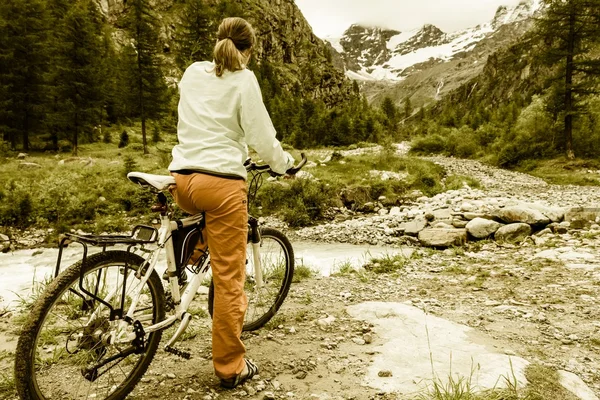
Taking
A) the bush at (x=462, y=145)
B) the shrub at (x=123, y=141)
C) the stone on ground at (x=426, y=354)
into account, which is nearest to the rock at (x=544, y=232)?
the stone on ground at (x=426, y=354)

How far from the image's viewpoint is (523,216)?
9.45 metres

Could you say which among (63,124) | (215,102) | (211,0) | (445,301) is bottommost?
(445,301)

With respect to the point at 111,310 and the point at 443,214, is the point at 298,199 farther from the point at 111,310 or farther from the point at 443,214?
the point at 111,310

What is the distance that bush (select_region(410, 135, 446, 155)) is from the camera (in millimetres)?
41344

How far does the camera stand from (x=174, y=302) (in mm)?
3209

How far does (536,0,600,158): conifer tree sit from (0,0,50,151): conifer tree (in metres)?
36.8

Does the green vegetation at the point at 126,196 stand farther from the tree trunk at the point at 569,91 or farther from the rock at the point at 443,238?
the tree trunk at the point at 569,91

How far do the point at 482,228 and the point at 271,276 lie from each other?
664 centimetres

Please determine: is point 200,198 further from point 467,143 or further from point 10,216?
point 467,143

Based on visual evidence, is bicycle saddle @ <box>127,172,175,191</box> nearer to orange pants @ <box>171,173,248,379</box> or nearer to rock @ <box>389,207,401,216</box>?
orange pants @ <box>171,173,248,379</box>

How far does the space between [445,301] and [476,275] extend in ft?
4.70

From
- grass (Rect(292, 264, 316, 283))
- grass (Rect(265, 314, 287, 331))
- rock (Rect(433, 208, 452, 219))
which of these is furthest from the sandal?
rock (Rect(433, 208, 452, 219))

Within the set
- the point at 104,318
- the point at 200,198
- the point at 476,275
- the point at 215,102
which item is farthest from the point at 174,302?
the point at 476,275

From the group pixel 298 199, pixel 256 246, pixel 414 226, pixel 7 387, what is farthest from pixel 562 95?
pixel 7 387
